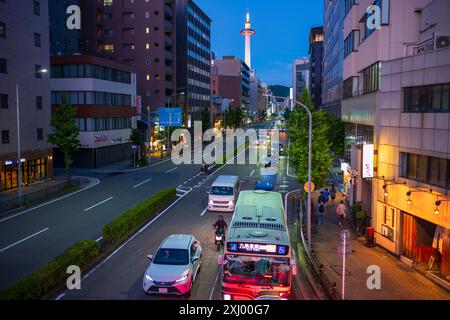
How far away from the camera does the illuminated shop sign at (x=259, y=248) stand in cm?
1444

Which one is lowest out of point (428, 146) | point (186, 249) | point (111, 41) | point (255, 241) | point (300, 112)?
point (186, 249)

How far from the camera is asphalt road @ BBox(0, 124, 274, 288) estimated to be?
21.1 metres

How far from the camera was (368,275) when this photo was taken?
19.0m

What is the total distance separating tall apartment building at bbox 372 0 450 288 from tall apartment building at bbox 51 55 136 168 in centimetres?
4016

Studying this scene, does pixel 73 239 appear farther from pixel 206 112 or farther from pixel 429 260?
pixel 206 112

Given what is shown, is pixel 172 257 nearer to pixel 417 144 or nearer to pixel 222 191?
pixel 417 144

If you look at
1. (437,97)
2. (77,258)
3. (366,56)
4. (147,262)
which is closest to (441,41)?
(437,97)

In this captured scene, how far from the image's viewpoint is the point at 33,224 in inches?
1093

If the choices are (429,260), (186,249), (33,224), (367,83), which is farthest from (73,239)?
(367,83)

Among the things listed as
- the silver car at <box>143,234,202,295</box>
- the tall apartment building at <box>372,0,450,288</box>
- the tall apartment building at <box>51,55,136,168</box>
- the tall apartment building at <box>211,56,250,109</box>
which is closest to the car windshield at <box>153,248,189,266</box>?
the silver car at <box>143,234,202,295</box>

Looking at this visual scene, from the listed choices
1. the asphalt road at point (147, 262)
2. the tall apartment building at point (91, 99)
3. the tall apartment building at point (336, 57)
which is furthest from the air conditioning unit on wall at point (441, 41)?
the tall apartment building at point (91, 99)

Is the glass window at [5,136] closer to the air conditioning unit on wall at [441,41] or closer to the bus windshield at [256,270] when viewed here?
the bus windshield at [256,270]

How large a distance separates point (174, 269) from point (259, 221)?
3682 mm

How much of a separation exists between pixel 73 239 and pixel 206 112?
85130 mm
